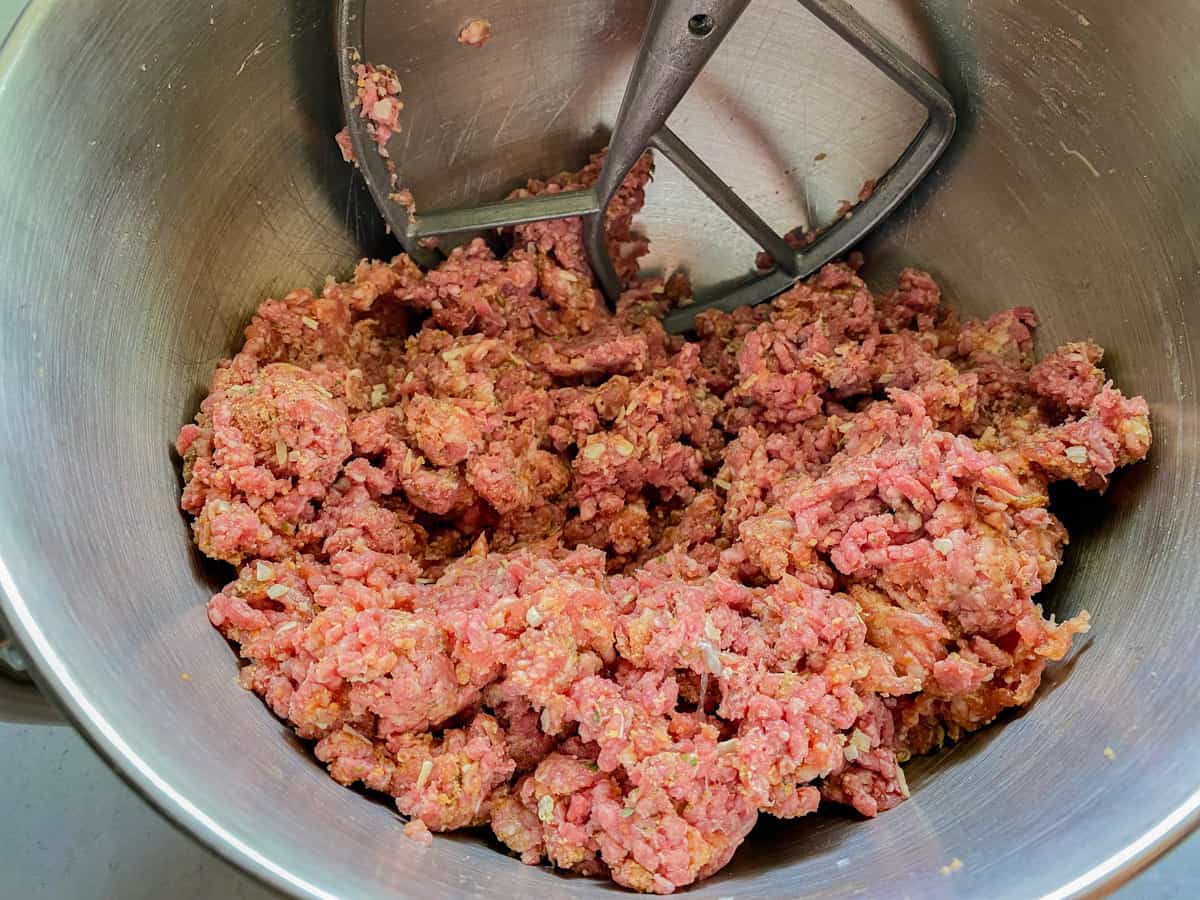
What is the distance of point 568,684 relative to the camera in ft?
5.41

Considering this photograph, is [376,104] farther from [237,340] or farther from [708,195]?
[708,195]

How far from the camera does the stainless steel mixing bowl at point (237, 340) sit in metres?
1.41

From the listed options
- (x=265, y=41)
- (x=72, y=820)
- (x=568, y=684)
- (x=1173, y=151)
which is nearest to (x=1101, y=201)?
(x=1173, y=151)

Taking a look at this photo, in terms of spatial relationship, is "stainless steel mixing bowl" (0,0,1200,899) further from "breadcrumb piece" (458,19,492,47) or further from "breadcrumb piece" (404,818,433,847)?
"breadcrumb piece" (458,19,492,47)

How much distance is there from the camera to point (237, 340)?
2.12 meters

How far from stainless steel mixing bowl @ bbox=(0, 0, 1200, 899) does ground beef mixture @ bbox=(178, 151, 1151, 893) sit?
0.08 meters

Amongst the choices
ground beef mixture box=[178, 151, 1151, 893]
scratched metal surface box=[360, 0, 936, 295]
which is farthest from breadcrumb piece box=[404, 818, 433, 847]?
scratched metal surface box=[360, 0, 936, 295]

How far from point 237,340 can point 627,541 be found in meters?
1.02

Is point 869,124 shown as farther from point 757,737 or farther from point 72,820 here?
point 72,820

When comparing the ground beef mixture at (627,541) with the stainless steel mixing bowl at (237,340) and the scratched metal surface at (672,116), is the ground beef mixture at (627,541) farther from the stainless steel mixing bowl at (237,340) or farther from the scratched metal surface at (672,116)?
the scratched metal surface at (672,116)

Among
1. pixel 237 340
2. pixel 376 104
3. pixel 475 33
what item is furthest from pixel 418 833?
pixel 475 33

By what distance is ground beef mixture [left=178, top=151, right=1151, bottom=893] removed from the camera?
5.28ft

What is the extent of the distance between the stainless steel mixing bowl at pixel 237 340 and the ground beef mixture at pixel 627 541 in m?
0.08

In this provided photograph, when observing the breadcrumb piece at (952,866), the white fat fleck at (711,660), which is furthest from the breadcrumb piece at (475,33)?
the breadcrumb piece at (952,866)
